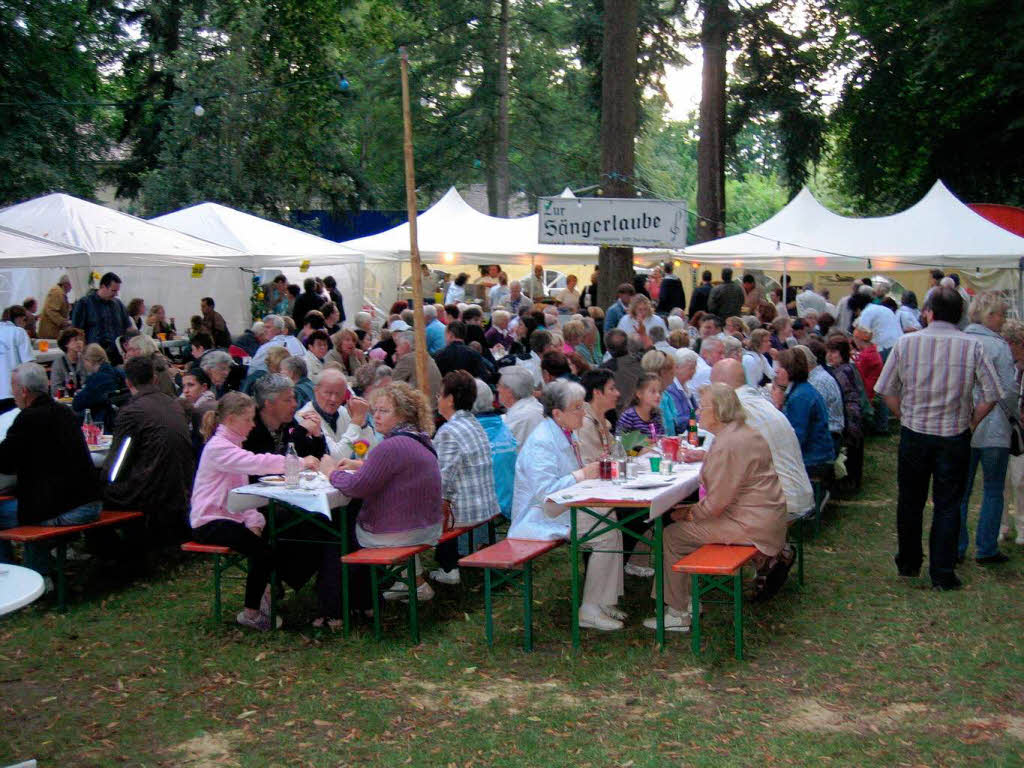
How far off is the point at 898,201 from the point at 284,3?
1553cm

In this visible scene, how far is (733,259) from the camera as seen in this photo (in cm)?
1616

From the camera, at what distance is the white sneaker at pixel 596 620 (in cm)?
615

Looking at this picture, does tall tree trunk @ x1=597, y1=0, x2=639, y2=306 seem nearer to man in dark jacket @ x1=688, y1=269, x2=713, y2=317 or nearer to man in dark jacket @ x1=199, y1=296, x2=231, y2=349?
man in dark jacket @ x1=688, y1=269, x2=713, y2=317

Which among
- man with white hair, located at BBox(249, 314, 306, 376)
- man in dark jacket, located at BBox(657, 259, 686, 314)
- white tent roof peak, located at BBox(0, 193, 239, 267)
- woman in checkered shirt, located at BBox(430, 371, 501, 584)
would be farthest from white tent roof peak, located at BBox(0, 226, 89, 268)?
man in dark jacket, located at BBox(657, 259, 686, 314)

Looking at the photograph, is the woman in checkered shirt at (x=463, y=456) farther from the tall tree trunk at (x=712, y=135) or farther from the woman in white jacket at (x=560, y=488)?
the tall tree trunk at (x=712, y=135)

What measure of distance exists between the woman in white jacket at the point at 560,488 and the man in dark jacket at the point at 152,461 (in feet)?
7.46

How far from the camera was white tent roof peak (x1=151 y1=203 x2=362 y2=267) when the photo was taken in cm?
1362

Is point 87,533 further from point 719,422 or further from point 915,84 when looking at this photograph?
point 915,84

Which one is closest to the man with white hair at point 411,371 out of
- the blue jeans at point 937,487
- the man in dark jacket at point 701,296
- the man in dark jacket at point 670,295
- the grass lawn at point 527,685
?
the grass lawn at point 527,685

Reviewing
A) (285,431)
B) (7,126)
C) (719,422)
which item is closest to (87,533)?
(285,431)

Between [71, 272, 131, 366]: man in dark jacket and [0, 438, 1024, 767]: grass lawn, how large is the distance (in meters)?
5.65

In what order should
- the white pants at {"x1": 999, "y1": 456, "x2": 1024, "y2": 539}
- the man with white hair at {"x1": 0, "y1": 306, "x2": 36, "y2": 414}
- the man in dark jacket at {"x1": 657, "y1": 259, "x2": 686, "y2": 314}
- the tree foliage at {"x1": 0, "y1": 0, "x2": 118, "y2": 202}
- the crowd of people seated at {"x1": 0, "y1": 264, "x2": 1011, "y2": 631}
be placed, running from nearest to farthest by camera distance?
the crowd of people seated at {"x1": 0, "y1": 264, "x2": 1011, "y2": 631}
the white pants at {"x1": 999, "y1": 456, "x2": 1024, "y2": 539}
the man with white hair at {"x1": 0, "y1": 306, "x2": 36, "y2": 414}
the man in dark jacket at {"x1": 657, "y1": 259, "x2": 686, "y2": 314}
the tree foliage at {"x1": 0, "y1": 0, "x2": 118, "y2": 202}

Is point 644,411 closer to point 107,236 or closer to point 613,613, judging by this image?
point 613,613

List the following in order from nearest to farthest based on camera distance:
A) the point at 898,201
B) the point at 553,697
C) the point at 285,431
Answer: the point at 553,697 < the point at 285,431 < the point at 898,201
